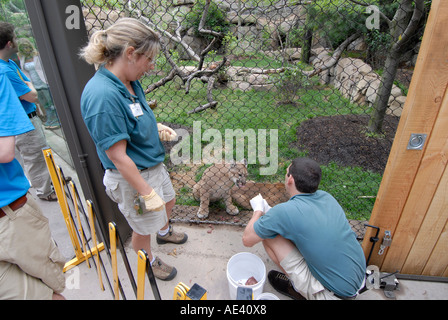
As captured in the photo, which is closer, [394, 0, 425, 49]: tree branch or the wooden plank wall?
the wooden plank wall

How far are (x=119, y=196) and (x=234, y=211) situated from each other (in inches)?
62.5

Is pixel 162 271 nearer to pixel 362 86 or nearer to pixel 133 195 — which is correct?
pixel 133 195

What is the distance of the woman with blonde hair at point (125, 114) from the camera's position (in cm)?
139

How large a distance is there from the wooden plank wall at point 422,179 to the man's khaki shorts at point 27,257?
212cm

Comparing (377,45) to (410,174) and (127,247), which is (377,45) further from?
(127,247)

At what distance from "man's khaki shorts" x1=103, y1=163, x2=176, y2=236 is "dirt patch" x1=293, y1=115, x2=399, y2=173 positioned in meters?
2.87

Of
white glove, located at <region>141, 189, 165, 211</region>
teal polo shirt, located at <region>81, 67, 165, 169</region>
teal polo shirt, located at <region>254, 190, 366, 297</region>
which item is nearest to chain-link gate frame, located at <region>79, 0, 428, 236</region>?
teal polo shirt, located at <region>81, 67, 165, 169</region>

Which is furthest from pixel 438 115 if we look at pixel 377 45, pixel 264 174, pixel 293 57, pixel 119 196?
pixel 293 57

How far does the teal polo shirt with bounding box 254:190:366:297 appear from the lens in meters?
1.65

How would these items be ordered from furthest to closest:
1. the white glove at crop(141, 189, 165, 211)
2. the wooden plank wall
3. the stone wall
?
the stone wall
the white glove at crop(141, 189, 165, 211)
the wooden plank wall

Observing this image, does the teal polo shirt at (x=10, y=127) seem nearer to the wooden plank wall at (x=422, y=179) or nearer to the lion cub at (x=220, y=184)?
the lion cub at (x=220, y=184)

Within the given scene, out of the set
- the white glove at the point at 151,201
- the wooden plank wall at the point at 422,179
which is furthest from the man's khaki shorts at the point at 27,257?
the wooden plank wall at the point at 422,179

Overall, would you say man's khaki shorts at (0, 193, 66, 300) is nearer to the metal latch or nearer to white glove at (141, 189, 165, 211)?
white glove at (141, 189, 165, 211)
